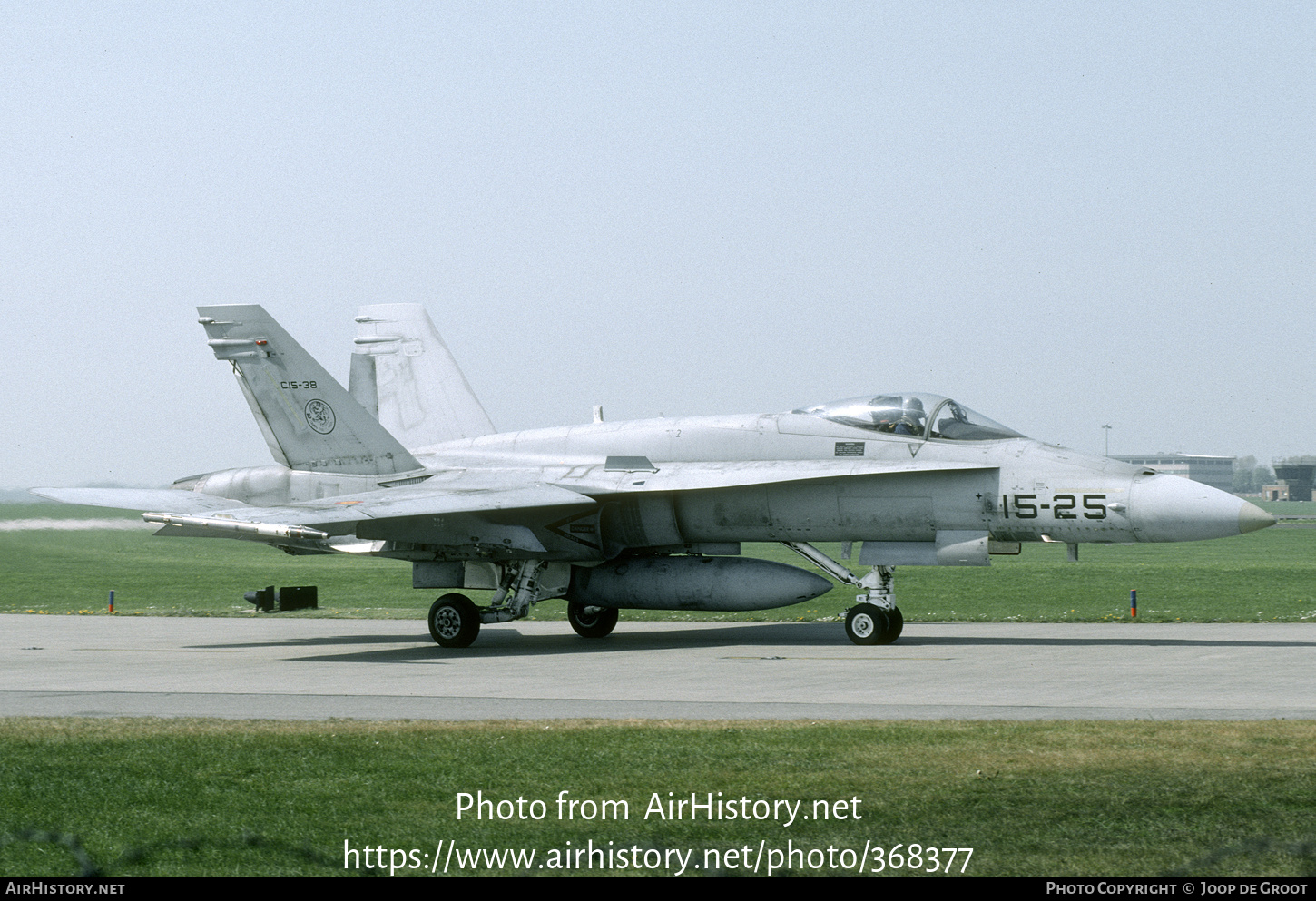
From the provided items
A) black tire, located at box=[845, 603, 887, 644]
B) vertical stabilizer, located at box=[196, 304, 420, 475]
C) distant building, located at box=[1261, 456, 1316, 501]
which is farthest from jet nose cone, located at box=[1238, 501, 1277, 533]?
distant building, located at box=[1261, 456, 1316, 501]

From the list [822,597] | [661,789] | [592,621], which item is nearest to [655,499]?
[592,621]

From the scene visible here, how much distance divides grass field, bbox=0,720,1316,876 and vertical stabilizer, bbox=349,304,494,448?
13.5m

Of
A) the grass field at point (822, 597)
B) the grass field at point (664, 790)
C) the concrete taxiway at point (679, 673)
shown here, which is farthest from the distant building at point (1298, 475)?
the grass field at point (664, 790)

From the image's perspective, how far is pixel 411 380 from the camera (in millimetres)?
24234

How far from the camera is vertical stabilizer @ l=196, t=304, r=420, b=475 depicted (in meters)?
20.3

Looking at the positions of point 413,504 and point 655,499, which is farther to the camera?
point 655,499

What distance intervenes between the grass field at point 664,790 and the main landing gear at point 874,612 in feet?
26.1

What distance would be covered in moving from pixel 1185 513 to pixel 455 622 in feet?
30.6

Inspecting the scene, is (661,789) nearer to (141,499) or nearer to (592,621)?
(592,621)

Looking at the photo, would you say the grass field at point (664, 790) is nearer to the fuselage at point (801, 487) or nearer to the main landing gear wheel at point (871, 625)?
the fuselage at point (801, 487)

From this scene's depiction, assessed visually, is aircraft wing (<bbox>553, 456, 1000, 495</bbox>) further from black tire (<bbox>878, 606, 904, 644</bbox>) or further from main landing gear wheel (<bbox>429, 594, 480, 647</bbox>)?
main landing gear wheel (<bbox>429, 594, 480, 647</bbox>)

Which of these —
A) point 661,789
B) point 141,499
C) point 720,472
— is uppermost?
point 720,472

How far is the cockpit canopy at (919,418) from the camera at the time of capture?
58.8 ft

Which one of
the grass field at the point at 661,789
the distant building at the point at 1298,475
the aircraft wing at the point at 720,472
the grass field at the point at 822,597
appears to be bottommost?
the distant building at the point at 1298,475
